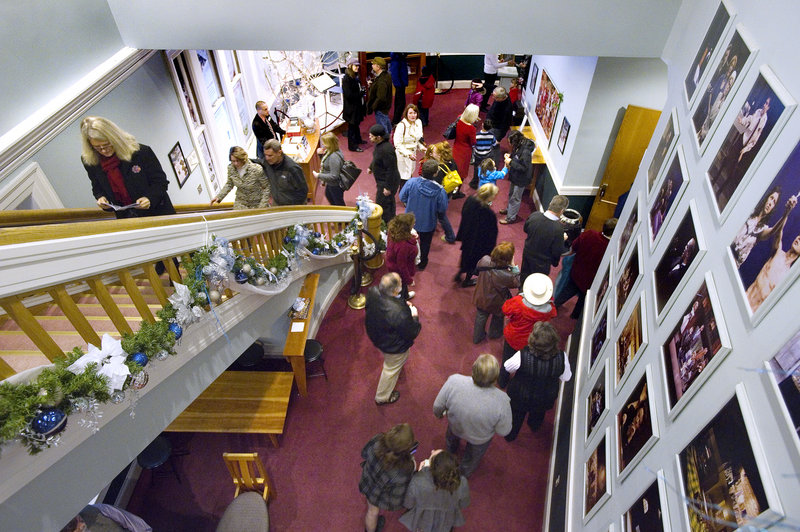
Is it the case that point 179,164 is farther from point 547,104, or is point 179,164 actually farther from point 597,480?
point 597,480

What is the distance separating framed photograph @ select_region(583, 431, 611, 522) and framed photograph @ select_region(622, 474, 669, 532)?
1.33 feet

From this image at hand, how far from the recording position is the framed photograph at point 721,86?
1.97m

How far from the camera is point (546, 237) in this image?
495cm

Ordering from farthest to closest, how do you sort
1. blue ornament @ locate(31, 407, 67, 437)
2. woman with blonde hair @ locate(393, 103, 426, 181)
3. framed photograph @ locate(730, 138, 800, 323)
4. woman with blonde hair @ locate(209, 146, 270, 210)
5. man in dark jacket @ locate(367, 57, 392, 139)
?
man in dark jacket @ locate(367, 57, 392, 139) < woman with blonde hair @ locate(393, 103, 426, 181) < woman with blonde hair @ locate(209, 146, 270, 210) < blue ornament @ locate(31, 407, 67, 437) < framed photograph @ locate(730, 138, 800, 323)

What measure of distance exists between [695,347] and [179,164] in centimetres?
637

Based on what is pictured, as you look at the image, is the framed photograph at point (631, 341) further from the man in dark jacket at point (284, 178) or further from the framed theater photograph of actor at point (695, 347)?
the man in dark jacket at point (284, 178)

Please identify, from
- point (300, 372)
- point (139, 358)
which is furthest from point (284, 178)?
point (139, 358)

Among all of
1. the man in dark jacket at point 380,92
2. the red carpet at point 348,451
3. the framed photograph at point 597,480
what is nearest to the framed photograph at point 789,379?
the framed photograph at point 597,480

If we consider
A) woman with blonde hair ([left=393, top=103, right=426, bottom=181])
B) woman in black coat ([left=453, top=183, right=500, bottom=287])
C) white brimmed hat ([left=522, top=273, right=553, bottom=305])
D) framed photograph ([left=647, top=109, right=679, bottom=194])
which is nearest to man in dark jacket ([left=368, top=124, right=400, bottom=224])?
woman with blonde hair ([left=393, top=103, right=426, bottom=181])

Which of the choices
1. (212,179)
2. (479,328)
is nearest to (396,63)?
(212,179)

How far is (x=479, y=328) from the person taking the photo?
534 centimetres

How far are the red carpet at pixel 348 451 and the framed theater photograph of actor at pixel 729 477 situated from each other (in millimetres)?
2856

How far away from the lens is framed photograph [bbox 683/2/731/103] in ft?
8.01

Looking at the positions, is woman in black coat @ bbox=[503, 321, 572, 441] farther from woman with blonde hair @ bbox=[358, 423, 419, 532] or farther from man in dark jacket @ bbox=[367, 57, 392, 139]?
man in dark jacket @ bbox=[367, 57, 392, 139]
